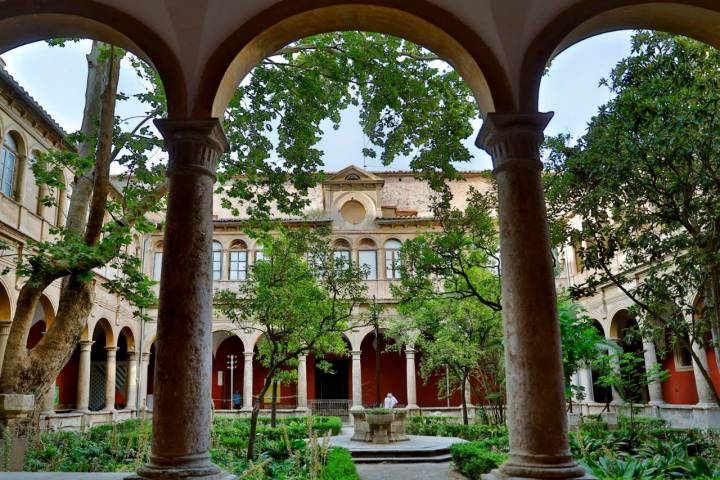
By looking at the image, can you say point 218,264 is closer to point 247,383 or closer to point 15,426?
point 247,383

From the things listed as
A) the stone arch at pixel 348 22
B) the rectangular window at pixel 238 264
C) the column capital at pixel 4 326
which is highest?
the rectangular window at pixel 238 264

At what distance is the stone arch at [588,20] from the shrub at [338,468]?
16.3ft

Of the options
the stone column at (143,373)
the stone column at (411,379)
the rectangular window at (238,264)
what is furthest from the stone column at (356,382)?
the stone column at (143,373)

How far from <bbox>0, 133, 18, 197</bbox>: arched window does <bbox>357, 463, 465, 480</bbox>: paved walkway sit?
11146mm

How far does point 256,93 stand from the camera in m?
9.22

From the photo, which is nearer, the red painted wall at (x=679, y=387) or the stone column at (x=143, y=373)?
the red painted wall at (x=679, y=387)

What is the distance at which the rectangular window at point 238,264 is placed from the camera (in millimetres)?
27219

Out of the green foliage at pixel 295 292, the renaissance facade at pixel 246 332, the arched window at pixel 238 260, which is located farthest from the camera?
the arched window at pixel 238 260

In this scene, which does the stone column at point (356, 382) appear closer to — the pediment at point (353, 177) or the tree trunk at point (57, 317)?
the pediment at point (353, 177)

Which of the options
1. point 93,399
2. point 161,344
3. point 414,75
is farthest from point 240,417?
point 161,344

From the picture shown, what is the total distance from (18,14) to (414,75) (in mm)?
5018

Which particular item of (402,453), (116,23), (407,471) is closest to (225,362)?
(402,453)

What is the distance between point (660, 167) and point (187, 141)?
5.46m

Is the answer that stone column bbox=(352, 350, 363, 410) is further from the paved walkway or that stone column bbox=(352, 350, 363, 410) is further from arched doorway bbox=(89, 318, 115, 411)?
the paved walkway
